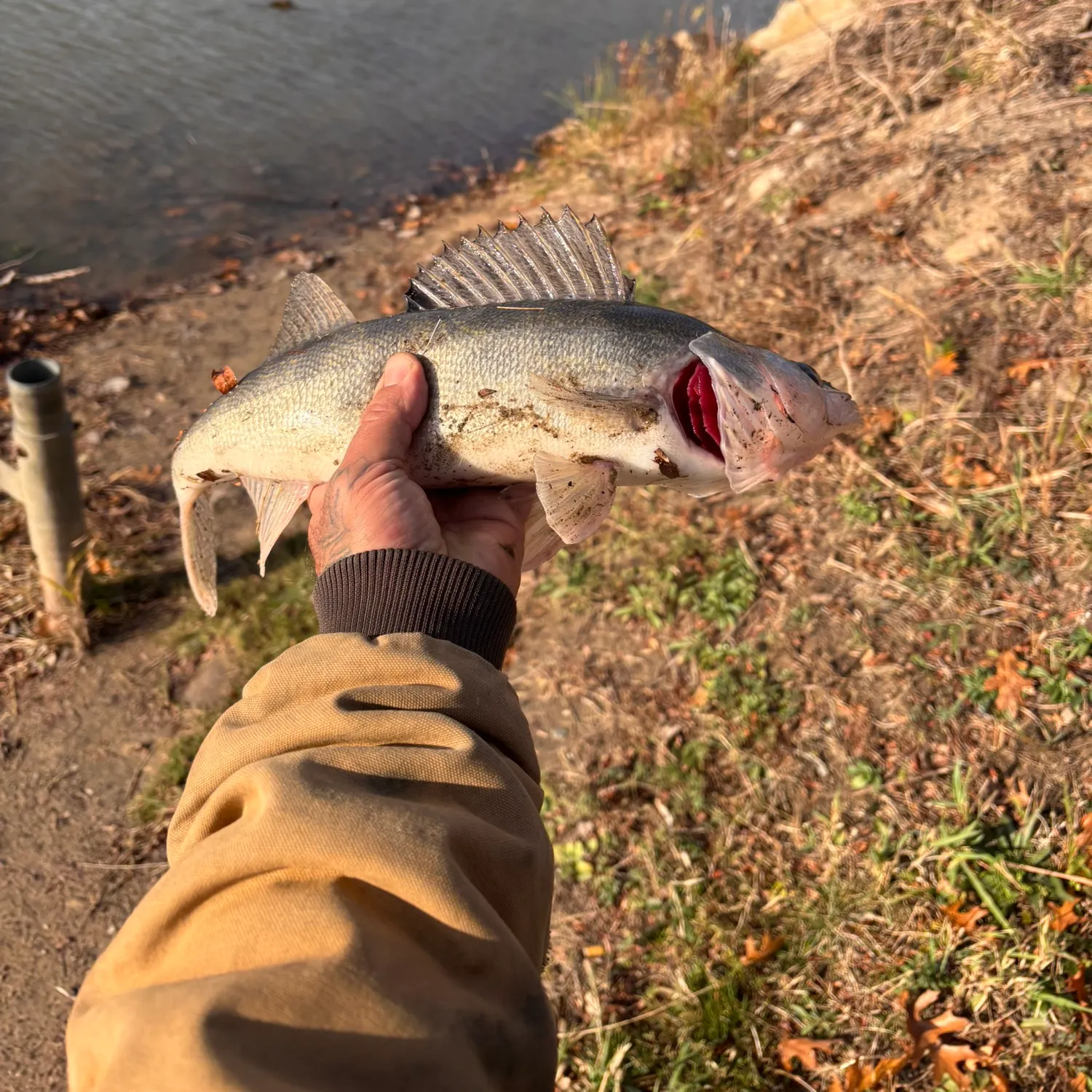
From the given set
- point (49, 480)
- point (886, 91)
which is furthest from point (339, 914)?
point (886, 91)

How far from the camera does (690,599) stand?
491 cm

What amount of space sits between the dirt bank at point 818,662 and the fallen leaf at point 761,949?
3 centimetres

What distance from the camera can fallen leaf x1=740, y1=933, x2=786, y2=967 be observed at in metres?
3.53

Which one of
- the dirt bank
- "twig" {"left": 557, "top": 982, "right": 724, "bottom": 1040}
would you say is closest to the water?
the dirt bank

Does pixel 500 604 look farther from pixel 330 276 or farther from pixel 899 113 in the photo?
pixel 330 276

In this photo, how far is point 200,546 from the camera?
407 cm

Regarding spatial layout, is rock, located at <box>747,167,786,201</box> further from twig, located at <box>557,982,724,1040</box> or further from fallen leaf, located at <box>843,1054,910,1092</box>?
fallen leaf, located at <box>843,1054,910,1092</box>

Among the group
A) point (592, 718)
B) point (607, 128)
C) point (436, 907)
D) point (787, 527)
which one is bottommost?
point (592, 718)

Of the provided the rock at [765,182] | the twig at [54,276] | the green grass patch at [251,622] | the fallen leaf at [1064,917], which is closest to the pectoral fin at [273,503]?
the green grass patch at [251,622]

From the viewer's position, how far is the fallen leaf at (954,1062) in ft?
10.0

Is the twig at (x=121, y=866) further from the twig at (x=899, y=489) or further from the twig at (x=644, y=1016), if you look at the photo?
the twig at (x=899, y=489)

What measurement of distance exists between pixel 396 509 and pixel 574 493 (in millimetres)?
562

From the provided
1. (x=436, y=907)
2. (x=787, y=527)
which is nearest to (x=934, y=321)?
(x=787, y=527)

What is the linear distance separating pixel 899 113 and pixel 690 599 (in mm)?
4869
